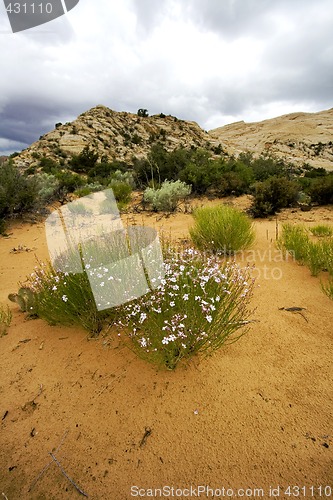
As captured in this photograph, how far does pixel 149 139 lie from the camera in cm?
3341

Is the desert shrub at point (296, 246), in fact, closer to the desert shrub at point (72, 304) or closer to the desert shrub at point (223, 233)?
the desert shrub at point (223, 233)

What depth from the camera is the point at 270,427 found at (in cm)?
155

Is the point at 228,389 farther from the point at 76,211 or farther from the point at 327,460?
the point at 76,211

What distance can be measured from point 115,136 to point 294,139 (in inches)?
1029

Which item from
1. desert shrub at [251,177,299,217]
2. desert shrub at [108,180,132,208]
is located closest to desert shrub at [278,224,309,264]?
desert shrub at [251,177,299,217]

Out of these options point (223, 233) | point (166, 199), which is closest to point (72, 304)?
point (223, 233)

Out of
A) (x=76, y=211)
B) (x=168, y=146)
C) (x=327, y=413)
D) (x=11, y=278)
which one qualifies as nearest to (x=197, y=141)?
(x=168, y=146)

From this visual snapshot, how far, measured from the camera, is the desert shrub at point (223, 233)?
167 inches

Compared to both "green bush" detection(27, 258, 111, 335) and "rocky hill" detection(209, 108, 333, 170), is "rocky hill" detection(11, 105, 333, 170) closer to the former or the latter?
"rocky hill" detection(209, 108, 333, 170)

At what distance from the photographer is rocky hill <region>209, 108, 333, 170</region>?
32553mm

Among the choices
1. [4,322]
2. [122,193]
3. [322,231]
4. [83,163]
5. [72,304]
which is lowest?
[322,231]

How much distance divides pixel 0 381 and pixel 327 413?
7.78 ft

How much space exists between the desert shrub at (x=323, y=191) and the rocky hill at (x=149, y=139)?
62.9 ft

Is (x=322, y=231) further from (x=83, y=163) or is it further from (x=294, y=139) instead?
(x=294, y=139)
